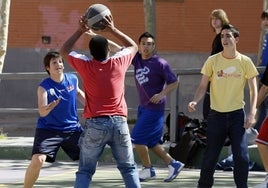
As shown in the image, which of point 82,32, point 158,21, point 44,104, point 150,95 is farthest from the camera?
point 158,21

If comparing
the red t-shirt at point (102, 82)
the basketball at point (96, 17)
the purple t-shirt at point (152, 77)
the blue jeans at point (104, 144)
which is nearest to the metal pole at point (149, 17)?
the purple t-shirt at point (152, 77)

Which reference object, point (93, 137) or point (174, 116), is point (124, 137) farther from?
point (174, 116)

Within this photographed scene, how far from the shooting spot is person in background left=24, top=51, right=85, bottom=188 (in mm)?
9508

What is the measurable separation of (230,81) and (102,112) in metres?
1.75

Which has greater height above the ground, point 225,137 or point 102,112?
point 102,112

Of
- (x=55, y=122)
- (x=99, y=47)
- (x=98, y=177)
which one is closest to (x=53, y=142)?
(x=55, y=122)

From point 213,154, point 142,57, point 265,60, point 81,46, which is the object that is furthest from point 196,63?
point 213,154

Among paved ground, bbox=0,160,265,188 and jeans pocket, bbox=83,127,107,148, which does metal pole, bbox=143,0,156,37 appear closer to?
paved ground, bbox=0,160,265,188

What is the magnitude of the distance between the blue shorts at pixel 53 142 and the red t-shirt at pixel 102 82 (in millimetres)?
1171

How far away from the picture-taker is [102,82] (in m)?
8.43

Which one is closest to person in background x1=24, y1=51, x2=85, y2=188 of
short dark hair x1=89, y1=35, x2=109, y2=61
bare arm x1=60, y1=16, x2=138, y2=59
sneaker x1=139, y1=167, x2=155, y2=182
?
bare arm x1=60, y1=16, x2=138, y2=59

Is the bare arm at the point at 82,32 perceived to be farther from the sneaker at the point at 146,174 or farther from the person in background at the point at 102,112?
the sneaker at the point at 146,174

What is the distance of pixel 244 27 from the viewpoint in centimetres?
2225

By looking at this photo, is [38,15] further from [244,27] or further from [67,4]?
[244,27]
